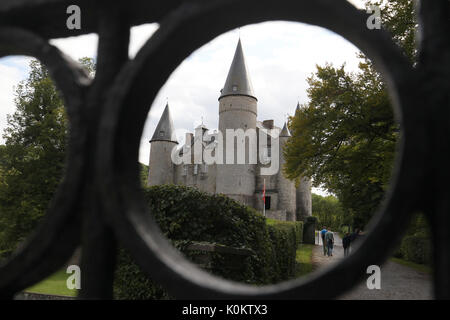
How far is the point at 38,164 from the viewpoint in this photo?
53.9 feet

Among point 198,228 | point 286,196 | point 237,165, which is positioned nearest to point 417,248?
point 198,228

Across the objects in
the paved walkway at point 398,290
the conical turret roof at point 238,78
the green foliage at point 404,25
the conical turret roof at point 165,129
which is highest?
the conical turret roof at point 238,78

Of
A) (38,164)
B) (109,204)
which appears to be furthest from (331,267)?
(38,164)

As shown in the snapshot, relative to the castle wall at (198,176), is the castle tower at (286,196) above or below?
below

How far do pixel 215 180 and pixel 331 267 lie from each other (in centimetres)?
3948

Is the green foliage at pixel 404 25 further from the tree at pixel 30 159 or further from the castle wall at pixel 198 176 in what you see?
the castle wall at pixel 198 176

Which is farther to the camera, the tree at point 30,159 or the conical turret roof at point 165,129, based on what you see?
the conical turret roof at point 165,129

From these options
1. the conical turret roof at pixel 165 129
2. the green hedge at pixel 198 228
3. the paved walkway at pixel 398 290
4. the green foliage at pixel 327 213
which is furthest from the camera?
the green foliage at pixel 327 213

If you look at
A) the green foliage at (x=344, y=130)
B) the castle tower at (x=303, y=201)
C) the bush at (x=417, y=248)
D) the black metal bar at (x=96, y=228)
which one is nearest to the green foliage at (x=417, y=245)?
the bush at (x=417, y=248)

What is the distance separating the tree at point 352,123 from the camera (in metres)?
11.4

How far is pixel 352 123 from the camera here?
38.5ft

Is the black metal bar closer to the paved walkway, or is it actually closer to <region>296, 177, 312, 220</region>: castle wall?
the paved walkway

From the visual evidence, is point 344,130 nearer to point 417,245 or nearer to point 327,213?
point 417,245

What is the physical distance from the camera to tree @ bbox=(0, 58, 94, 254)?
15.7 meters
